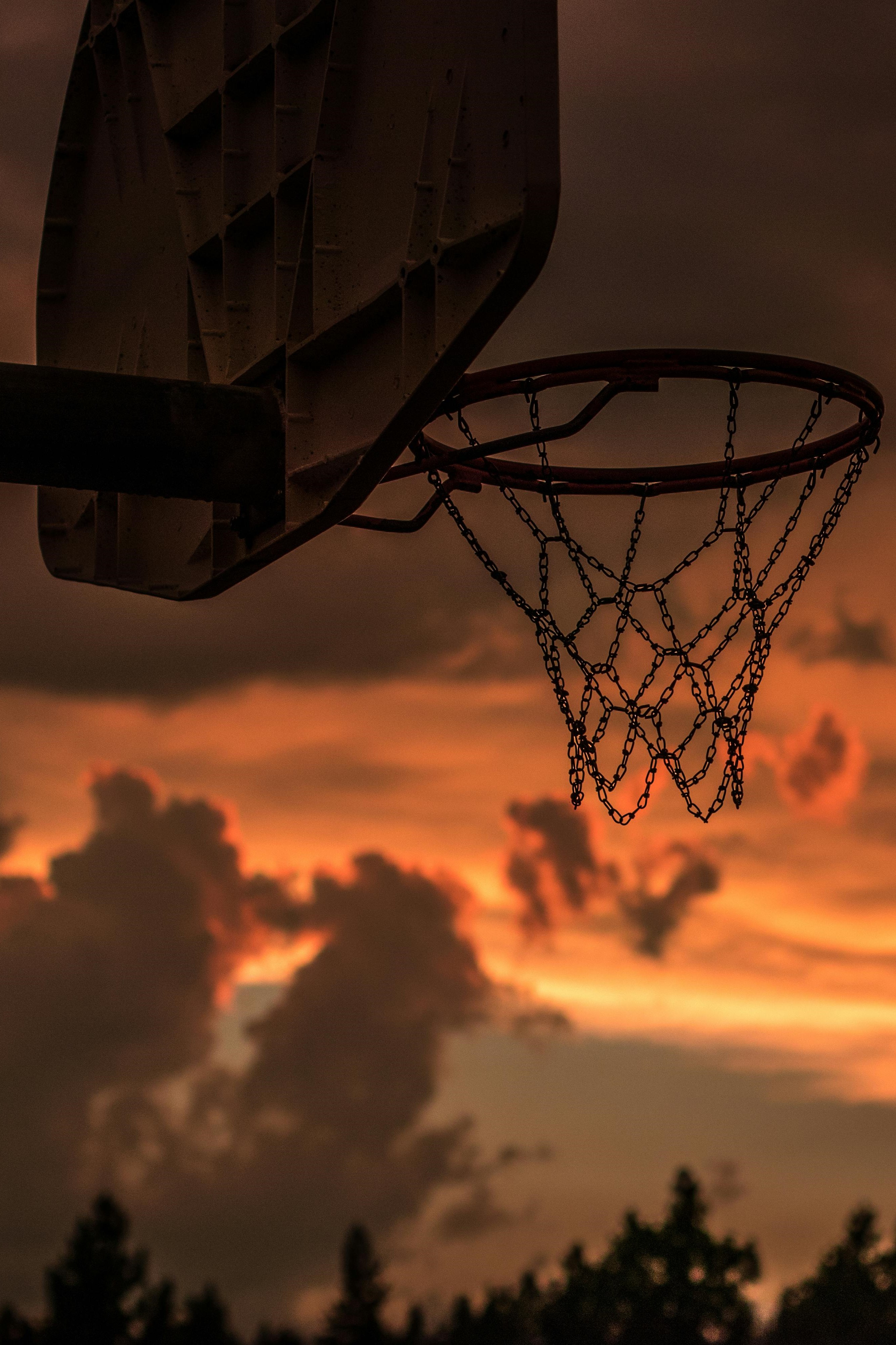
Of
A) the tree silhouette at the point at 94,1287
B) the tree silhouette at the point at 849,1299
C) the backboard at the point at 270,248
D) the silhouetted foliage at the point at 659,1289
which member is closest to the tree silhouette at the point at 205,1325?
the tree silhouette at the point at 94,1287

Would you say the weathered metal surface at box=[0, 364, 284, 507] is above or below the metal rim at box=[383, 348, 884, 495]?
below

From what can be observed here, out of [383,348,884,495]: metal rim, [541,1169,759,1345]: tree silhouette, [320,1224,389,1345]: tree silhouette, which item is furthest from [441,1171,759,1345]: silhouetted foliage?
[383,348,884,495]: metal rim

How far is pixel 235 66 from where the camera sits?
7.49 metres

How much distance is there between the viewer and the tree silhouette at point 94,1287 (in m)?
53.4

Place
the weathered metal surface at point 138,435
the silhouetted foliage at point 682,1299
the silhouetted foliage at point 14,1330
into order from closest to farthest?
the weathered metal surface at point 138,435 < the silhouetted foliage at point 14,1330 < the silhouetted foliage at point 682,1299

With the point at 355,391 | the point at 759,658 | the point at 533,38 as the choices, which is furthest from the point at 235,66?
the point at 759,658

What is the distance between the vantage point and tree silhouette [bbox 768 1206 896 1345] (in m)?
74.2

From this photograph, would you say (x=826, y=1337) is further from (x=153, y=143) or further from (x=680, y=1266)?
(x=153, y=143)

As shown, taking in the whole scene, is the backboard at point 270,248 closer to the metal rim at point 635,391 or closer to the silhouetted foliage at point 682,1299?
the metal rim at point 635,391

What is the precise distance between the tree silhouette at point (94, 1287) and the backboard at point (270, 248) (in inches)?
1923

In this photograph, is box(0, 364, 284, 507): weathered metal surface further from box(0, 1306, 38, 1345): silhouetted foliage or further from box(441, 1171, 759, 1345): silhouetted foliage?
box(441, 1171, 759, 1345): silhouetted foliage

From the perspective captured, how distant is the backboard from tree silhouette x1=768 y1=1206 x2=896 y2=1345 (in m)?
73.0

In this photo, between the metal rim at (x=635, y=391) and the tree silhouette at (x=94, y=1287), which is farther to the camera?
the tree silhouette at (x=94, y=1287)

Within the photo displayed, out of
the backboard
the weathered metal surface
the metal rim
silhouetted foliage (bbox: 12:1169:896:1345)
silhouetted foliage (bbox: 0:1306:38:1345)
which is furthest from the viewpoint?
silhouetted foliage (bbox: 12:1169:896:1345)
